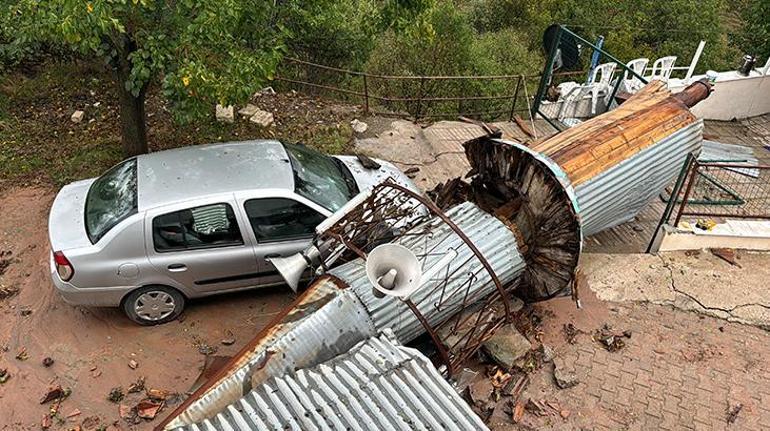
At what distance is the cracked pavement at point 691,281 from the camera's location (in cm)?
601

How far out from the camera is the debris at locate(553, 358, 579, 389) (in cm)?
512

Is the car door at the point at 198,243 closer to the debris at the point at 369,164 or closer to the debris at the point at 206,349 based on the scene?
the debris at the point at 206,349

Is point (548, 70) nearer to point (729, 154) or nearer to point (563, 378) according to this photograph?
point (729, 154)

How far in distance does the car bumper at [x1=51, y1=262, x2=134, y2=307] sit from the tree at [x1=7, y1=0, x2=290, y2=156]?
2.00 metres

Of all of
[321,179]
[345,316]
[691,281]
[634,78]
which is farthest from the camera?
[634,78]

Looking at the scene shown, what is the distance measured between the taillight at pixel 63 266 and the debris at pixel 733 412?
20.4 feet

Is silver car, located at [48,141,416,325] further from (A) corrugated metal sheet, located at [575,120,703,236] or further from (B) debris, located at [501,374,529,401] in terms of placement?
(A) corrugated metal sheet, located at [575,120,703,236]

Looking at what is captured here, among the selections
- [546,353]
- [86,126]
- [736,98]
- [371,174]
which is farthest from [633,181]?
[86,126]

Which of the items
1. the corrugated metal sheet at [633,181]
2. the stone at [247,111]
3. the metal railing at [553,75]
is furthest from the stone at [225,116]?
the corrugated metal sheet at [633,181]

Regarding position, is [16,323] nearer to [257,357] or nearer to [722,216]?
[257,357]

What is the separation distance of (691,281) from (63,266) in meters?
6.70

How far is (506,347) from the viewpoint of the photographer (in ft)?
17.2

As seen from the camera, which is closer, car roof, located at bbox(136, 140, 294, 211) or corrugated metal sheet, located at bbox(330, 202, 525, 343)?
corrugated metal sheet, located at bbox(330, 202, 525, 343)

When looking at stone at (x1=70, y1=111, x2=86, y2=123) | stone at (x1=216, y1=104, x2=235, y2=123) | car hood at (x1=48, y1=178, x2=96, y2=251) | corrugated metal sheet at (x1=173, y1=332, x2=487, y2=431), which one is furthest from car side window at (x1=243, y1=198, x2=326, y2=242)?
stone at (x1=70, y1=111, x2=86, y2=123)
